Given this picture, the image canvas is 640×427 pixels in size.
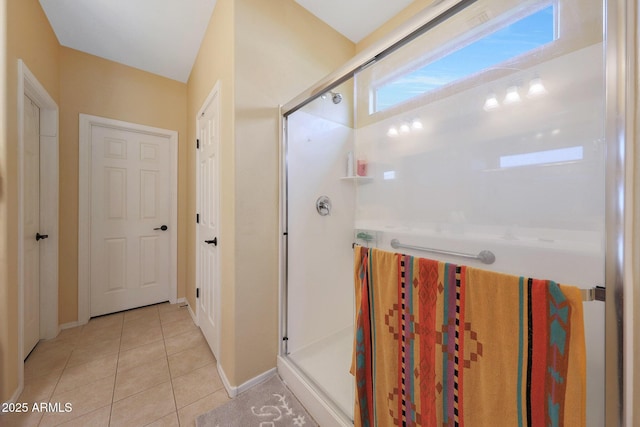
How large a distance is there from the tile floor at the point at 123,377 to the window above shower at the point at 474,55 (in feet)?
7.33

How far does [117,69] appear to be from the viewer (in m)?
2.42

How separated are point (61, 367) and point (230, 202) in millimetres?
1741

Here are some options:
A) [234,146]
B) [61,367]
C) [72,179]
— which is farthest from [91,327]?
[234,146]

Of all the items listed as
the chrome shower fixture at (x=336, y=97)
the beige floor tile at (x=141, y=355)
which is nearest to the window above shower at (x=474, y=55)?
the chrome shower fixture at (x=336, y=97)

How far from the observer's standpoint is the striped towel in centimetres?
59

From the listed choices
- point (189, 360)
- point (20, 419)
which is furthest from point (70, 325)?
point (189, 360)

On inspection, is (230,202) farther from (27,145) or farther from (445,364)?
(27,145)

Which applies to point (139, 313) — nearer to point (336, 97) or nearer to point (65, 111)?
point (65, 111)

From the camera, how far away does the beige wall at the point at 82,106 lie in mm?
2176

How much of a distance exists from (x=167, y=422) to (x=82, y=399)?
0.62 meters

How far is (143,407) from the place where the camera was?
4.45 feet

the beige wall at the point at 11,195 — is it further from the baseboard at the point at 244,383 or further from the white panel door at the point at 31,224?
the baseboard at the point at 244,383

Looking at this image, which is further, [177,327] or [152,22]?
[177,327]

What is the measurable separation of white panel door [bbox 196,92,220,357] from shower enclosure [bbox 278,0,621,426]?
582 millimetres
